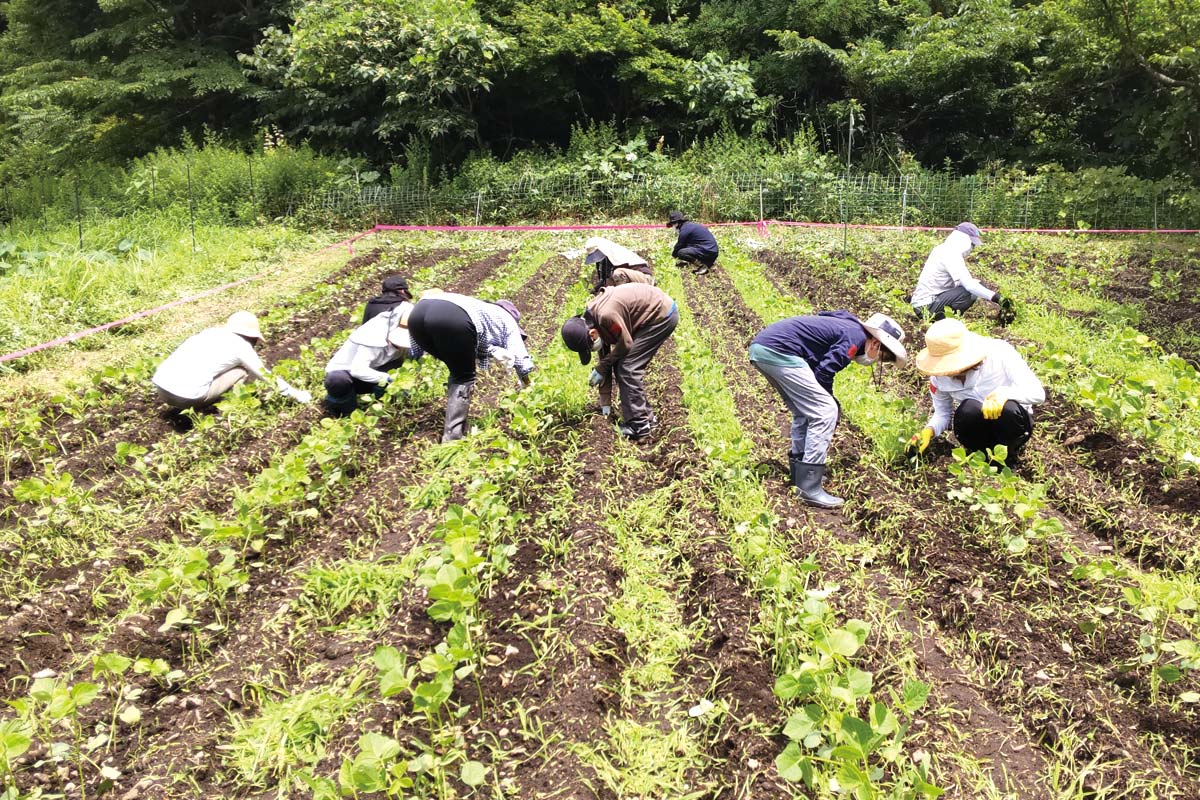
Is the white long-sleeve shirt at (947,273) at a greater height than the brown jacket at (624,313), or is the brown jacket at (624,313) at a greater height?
the brown jacket at (624,313)

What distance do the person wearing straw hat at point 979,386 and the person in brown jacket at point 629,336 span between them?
1.74 meters

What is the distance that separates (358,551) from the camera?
4113mm

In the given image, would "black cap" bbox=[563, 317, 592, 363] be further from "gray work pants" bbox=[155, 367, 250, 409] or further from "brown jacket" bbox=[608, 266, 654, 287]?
"gray work pants" bbox=[155, 367, 250, 409]

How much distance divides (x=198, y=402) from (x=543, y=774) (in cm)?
434

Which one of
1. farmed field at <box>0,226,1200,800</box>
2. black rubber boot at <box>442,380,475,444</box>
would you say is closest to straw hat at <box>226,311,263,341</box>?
farmed field at <box>0,226,1200,800</box>

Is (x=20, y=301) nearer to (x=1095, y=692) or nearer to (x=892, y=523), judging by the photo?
(x=892, y=523)

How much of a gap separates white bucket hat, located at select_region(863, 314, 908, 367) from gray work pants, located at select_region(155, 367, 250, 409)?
4635 mm

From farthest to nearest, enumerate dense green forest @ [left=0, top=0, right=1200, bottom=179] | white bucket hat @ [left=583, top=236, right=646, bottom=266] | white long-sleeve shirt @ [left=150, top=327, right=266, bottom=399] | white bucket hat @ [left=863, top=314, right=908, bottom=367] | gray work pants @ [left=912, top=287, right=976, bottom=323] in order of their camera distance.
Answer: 1. dense green forest @ [left=0, top=0, right=1200, bottom=179]
2. gray work pants @ [left=912, top=287, right=976, bottom=323]
3. white bucket hat @ [left=583, top=236, right=646, bottom=266]
4. white long-sleeve shirt @ [left=150, top=327, right=266, bottom=399]
5. white bucket hat @ [left=863, top=314, right=908, bottom=367]

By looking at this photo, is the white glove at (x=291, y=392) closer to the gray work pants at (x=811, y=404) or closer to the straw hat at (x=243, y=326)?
the straw hat at (x=243, y=326)

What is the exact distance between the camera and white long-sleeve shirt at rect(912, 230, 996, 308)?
711 centimetres

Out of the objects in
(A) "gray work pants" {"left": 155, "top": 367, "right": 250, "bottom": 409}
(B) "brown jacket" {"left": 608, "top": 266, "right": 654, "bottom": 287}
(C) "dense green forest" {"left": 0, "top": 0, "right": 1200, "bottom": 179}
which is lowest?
(A) "gray work pants" {"left": 155, "top": 367, "right": 250, "bottom": 409}

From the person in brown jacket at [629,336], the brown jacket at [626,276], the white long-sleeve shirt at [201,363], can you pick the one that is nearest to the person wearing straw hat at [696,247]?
the brown jacket at [626,276]

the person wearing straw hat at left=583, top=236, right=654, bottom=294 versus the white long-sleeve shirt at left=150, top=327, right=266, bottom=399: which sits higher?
the person wearing straw hat at left=583, top=236, right=654, bottom=294

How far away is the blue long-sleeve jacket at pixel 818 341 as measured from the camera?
14.5ft
